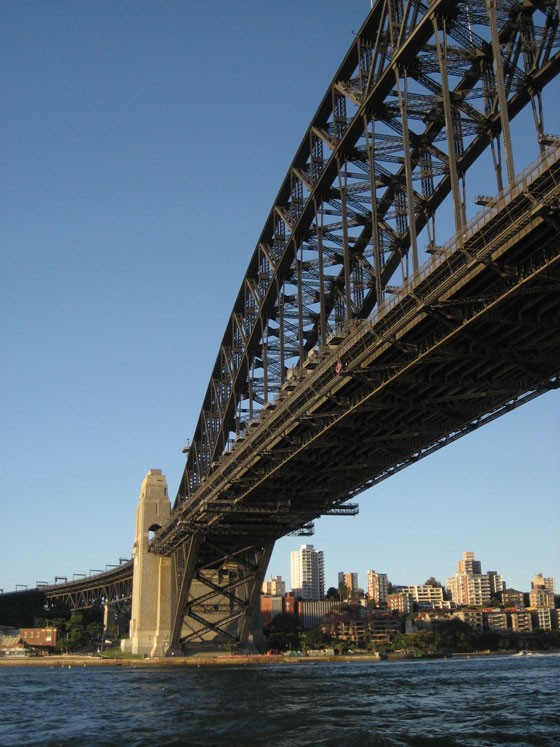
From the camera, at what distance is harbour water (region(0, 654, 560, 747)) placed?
30.0 m

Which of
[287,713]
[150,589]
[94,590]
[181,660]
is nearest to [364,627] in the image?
[94,590]

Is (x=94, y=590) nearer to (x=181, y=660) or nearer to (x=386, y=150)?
(x=181, y=660)

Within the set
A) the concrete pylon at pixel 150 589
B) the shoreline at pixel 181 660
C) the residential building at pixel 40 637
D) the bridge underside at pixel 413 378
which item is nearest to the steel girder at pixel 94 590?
the residential building at pixel 40 637

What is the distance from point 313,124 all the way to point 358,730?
36597mm

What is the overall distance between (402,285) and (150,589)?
243 feet

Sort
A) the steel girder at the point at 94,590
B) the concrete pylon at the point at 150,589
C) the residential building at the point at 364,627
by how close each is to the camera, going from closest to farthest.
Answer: the concrete pylon at the point at 150,589 → the steel girder at the point at 94,590 → the residential building at the point at 364,627

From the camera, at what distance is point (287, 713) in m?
37.8

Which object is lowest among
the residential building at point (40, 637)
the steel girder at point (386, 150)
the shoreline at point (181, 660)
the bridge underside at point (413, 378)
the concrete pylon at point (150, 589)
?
the shoreline at point (181, 660)

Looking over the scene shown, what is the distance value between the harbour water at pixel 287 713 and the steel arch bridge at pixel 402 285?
46.7 feet

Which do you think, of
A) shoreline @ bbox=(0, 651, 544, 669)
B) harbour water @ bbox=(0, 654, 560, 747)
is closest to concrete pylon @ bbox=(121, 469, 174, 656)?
shoreline @ bbox=(0, 651, 544, 669)

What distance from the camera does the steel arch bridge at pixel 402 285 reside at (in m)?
32.2

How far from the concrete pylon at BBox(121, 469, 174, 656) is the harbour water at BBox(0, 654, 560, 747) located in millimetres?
38632

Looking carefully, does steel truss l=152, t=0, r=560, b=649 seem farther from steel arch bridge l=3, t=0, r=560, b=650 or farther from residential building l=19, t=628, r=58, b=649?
residential building l=19, t=628, r=58, b=649

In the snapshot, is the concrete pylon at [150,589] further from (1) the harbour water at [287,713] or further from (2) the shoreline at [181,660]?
(1) the harbour water at [287,713]
